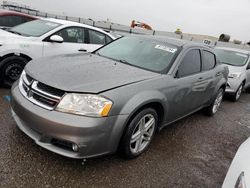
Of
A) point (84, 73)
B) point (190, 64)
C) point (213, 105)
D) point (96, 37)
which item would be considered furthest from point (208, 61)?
point (96, 37)

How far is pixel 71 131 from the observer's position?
8.16ft

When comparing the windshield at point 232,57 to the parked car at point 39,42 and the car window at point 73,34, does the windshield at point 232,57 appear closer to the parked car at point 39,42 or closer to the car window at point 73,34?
the parked car at point 39,42

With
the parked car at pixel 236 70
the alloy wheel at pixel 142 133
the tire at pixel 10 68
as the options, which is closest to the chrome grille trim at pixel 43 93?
the alloy wheel at pixel 142 133

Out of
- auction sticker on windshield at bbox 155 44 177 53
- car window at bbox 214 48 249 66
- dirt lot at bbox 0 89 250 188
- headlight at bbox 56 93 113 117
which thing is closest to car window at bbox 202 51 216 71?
auction sticker on windshield at bbox 155 44 177 53

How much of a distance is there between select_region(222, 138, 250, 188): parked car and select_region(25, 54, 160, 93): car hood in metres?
1.44

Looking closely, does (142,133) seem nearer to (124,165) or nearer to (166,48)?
(124,165)

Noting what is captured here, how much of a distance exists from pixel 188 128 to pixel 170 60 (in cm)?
165

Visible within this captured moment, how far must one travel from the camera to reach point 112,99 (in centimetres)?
266

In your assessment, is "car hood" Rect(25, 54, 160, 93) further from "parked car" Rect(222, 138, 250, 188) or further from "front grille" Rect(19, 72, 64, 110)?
"parked car" Rect(222, 138, 250, 188)

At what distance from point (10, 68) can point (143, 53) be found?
2748 mm

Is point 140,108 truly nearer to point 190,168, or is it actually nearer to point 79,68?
point 79,68

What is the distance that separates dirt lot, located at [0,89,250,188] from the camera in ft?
8.82

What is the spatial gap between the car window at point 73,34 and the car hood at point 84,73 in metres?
2.15

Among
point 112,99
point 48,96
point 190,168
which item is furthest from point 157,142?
point 48,96
